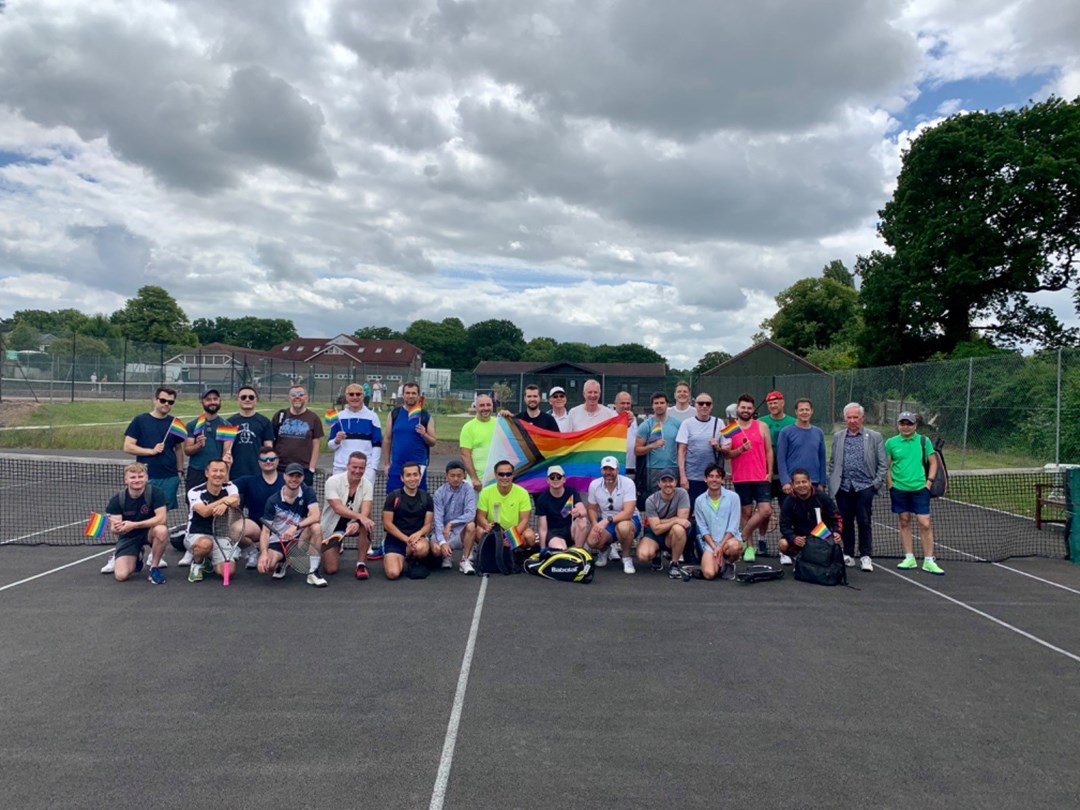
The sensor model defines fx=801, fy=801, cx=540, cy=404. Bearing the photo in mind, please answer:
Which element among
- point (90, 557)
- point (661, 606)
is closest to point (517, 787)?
point (661, 606)

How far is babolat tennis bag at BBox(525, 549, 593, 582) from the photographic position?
7.95 m

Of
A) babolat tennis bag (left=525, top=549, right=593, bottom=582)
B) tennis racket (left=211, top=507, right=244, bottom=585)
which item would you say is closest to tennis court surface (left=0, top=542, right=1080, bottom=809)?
babolat tennis bag (left=525, top=549, right=593, bottom=582)

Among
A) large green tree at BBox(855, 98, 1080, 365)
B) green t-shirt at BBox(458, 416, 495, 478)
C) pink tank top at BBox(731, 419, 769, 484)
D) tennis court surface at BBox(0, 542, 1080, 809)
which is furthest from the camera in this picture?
large green tree at BBox(855, 98, 1080, 365)

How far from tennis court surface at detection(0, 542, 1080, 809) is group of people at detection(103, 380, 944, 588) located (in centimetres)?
60

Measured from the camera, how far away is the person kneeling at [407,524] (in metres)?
8.04

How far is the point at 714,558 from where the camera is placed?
26.7ft

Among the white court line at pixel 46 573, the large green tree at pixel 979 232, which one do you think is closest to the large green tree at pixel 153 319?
the large green tree at pixel 979 232

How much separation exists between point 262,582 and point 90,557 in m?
2.53

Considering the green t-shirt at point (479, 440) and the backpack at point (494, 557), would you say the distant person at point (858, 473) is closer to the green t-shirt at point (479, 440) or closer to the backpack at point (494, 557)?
the backpack at point (494, 557)

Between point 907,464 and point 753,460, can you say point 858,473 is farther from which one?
point 753,460

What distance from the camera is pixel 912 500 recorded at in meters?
8.71

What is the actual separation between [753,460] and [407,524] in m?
3.81

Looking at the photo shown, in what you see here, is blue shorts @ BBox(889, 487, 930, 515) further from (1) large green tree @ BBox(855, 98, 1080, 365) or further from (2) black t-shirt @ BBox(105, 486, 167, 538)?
(1) large green tree @ BBox(855, 98, 1080, 365)

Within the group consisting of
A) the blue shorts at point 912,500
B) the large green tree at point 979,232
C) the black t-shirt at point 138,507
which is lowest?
the black t-shirt at point 138,507
